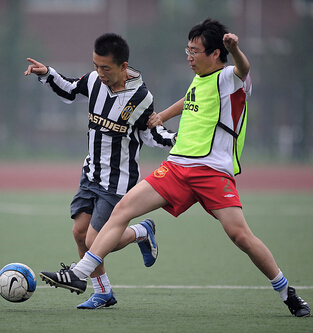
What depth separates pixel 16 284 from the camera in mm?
4324

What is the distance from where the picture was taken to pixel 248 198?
14281 millimetres

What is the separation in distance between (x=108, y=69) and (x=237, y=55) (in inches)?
42.2

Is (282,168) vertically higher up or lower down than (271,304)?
lower down

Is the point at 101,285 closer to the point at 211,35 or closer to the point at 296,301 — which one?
the point at 296,301

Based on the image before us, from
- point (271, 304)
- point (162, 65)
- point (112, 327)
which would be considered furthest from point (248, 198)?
point (162, 65)

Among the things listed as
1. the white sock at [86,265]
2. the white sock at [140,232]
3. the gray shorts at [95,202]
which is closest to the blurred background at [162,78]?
the white sock at [140,232]

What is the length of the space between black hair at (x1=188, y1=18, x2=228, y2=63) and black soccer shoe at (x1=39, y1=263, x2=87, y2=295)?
1826 millimetres

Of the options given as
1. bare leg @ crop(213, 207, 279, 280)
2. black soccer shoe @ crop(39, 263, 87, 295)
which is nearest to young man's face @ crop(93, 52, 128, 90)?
bare leg @ crop(213, 207, 279, 280)

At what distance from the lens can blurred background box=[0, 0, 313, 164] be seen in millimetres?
23625

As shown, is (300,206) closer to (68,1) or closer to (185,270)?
(185,270)

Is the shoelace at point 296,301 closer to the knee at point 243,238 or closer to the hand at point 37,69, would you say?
the knee at point 243,238

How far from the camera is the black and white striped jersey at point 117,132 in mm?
4762

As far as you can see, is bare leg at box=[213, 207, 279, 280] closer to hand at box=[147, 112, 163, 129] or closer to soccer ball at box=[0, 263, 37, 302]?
hand at box=[147, 112, 163, 129]

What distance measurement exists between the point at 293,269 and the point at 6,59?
68.3ft
